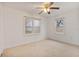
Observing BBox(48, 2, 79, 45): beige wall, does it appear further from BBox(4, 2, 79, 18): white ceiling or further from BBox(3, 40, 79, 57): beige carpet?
BBox(3, 40, 79, 57): beige carpet

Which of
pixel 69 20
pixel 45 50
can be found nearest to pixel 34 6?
pixel 69 20

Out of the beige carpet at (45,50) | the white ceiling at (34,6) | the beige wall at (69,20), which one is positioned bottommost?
the beige carpet at (45,50)

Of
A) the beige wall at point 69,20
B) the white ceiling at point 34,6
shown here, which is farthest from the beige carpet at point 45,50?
the white ceiling at point 34,6

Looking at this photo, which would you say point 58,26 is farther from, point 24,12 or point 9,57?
point 9,57

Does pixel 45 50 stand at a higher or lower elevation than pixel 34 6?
lower

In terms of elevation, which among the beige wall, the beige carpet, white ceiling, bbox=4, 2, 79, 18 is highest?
white ceiling, bbox=4, 2, 79, 18

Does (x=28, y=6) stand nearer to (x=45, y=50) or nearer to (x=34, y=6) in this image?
(x=34, y=6)

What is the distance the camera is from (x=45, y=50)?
64.3 inches

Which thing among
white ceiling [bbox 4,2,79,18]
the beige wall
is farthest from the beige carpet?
white ceiling [bbox 4,2,79,18]

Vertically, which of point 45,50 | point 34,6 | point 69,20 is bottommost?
point 45,50

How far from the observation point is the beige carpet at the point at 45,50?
161 centimetres

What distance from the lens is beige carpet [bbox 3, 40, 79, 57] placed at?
1605mm

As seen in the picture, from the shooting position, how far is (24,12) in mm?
1648

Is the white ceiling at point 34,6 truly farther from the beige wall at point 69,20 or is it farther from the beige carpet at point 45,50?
the beige carpet at point 45,50
